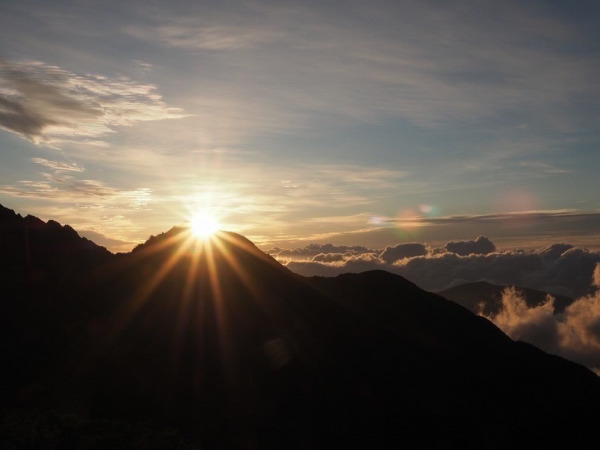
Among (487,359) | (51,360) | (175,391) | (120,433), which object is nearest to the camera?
(120,433)

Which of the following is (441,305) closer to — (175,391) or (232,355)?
(232,355)

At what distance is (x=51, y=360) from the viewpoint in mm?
58656

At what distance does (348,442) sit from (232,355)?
2003cm

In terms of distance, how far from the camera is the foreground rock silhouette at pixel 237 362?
56.3 metres

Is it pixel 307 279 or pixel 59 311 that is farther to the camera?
pixel 307 279

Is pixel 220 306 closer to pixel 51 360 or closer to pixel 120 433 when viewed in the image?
pixel 51 360

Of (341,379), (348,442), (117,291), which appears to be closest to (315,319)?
(341,379)

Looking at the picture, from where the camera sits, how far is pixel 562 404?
87.6 meters

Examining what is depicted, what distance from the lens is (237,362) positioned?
244 feet

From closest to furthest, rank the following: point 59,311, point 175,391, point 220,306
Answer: point 175,391
point 59,311
point 220,306

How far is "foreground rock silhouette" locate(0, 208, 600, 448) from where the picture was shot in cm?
5631

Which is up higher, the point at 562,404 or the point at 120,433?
the point at 120,433

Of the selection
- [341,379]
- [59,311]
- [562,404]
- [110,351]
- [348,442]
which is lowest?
[562,404]

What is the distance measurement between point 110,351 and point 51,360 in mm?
7602
